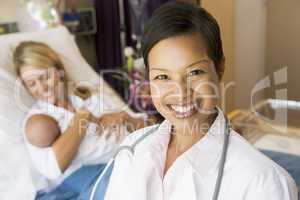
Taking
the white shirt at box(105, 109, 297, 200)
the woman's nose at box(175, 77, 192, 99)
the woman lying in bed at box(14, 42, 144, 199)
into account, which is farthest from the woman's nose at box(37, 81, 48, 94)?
the woman's nose at box(175, 77, 192, 99)

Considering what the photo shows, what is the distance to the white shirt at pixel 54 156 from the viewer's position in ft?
4.87

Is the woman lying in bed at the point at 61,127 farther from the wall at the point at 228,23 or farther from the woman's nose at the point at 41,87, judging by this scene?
the wall at the point at 228,23

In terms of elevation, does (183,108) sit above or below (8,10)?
below

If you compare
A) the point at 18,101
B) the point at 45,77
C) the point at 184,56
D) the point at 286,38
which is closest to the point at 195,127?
the point at 184,56

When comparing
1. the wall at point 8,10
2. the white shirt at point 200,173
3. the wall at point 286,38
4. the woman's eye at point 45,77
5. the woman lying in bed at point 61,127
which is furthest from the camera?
the wall at point 8,10

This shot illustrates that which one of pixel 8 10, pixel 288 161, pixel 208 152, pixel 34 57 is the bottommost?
pixel 288 161

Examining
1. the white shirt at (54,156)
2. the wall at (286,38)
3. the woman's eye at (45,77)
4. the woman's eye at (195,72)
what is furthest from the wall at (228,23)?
the woman's eye at (45,77)

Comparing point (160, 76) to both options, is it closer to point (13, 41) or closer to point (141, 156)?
point (141, 156)

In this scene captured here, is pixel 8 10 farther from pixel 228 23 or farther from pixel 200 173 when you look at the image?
pixel 200 173

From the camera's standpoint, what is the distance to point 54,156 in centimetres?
146

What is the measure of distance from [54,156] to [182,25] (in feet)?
2.84

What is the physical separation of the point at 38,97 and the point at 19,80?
12cm

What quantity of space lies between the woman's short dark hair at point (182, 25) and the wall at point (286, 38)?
0.62m

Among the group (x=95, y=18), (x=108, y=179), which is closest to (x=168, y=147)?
(x=108, y=179)
